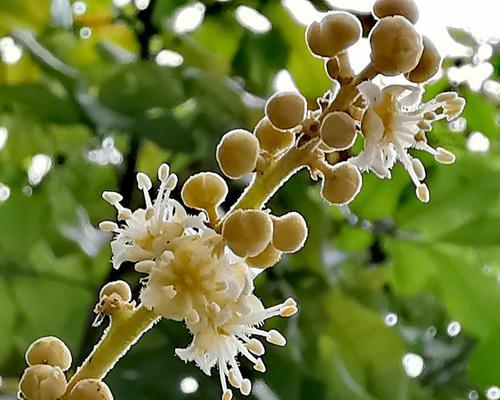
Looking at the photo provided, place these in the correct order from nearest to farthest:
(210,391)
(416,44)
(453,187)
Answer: (416,44) < (210,391) < (453,187)

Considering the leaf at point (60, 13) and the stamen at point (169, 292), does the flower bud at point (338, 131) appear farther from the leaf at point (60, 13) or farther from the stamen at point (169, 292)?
the leaf at point (60, 13)

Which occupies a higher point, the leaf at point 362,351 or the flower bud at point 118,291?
the flower bud at point 118,291

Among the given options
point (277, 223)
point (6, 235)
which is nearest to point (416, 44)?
point (277, 223)

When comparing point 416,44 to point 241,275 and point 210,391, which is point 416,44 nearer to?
point 241,275

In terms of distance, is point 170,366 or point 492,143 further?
point 492,143

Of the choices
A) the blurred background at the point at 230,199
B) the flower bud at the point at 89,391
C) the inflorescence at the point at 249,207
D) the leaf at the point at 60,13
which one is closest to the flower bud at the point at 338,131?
the inflorescence at the point at 249,207

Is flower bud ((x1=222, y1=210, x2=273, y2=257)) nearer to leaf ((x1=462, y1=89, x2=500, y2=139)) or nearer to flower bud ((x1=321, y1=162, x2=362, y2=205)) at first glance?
flower bud ((x1=321, y1=162, x2=362, y2=205))

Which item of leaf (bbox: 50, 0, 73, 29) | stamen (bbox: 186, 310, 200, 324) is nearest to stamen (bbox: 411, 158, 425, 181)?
stamen (bbox: 186, 310, 200, 324)
